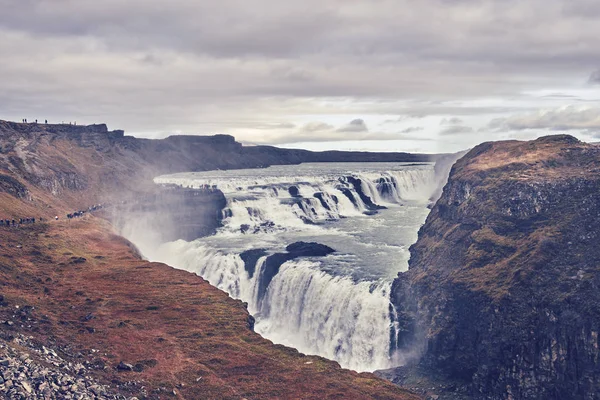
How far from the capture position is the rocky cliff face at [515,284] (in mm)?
47250

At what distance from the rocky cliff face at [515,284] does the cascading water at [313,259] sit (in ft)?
12.7

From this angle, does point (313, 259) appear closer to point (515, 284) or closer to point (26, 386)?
point (515, 284)

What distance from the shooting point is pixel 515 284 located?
52906 mm

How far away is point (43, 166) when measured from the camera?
117m

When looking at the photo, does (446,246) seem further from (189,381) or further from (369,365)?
(189,381)

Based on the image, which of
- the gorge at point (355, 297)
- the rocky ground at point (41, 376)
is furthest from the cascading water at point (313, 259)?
the rocky ground at point (41, 376)

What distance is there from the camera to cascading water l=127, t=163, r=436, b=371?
60.4 meters

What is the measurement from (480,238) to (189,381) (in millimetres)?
35475

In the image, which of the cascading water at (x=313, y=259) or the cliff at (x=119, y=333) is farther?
the cascading water at (x=313, y=259)

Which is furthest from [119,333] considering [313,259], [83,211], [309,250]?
[83,211]

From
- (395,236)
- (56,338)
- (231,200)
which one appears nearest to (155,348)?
(56,338)

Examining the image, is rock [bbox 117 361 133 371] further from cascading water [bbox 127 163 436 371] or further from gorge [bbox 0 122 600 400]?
cascading water [bbox 127 163 436 371]

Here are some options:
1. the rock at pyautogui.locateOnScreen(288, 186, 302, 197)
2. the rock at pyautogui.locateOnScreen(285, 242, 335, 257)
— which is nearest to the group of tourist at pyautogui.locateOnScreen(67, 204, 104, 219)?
the rock at pyautogui.locateOnScreen(285, 242, 335, 257)

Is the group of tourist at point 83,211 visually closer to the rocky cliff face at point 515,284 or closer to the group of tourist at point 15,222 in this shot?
the group of tourist at point 15,222
